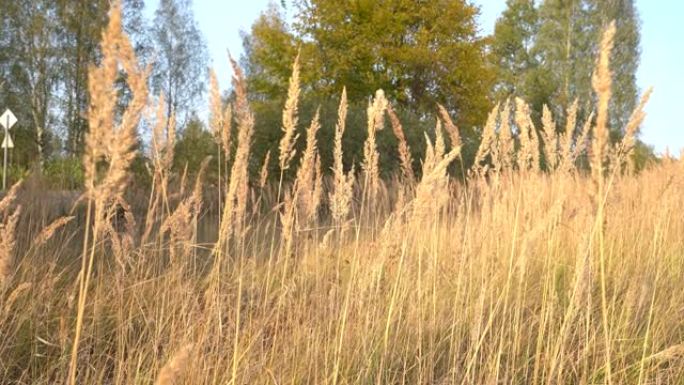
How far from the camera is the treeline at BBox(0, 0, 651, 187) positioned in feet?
43.4

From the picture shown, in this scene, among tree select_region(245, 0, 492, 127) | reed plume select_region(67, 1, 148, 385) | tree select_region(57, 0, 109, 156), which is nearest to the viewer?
reed plume select_region(67, 1, 148, 385)

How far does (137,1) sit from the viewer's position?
79.5 ft

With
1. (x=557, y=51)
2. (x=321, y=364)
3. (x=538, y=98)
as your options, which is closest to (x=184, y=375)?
(x=321, y=364)

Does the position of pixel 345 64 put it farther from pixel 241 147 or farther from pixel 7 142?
pixel 241 147

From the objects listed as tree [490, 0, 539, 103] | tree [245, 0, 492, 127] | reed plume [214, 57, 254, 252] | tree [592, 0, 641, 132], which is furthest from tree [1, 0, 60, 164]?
reed plume [214, 57, 254, 252]

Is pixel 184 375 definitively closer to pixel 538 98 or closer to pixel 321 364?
pixel 321 364

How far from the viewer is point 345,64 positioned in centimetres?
1592

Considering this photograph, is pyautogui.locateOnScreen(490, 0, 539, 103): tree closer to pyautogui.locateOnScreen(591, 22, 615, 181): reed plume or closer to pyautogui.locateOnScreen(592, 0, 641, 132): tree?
pyautogui.locateOnScreen(592, 0, 641, 132): tree

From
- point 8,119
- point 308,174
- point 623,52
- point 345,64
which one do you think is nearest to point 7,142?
point 8,119

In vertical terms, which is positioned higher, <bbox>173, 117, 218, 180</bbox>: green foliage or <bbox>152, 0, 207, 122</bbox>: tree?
<bbox>152, 0, 207, 122</bbox>: tree

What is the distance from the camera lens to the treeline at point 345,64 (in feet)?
43.4

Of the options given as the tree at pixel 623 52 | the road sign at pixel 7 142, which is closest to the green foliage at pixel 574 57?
the tree at pixel 623 52

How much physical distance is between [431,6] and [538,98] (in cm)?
1195

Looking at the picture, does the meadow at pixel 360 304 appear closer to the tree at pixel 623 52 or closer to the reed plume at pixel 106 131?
the reed plume at pixel 106 131
